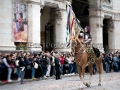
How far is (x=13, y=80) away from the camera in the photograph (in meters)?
19.7

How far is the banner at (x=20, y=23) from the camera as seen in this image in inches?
893

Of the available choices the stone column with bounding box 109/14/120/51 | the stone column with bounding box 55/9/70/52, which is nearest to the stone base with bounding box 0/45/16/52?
the stone column with bounding box 55/9/70/52

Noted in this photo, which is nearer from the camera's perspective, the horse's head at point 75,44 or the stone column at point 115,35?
the horse's head at point 75,44

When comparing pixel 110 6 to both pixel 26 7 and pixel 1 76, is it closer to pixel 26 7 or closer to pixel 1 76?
pixel 26 7

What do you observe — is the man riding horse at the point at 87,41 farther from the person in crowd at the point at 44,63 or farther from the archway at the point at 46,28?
the archway at the point at 46,28

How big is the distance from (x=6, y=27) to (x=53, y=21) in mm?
7948

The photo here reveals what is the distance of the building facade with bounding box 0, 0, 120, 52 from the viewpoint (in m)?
22.1

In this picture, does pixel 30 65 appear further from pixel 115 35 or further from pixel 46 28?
pixel 115 35

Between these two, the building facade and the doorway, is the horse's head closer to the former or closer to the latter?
the building facade

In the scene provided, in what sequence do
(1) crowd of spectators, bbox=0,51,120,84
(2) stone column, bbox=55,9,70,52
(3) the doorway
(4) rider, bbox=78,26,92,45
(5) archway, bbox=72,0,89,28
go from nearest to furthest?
(4) rider, bbox=78,26,92,45 < (1) crowd of spectators, bbox=0,51,120,84 < (2) stone column, bbox=55,9,70,52 < (5) archway, bbox=72,0,89,28 < (3) the doorway

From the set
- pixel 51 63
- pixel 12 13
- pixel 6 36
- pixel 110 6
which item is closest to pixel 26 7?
pixel 12 13

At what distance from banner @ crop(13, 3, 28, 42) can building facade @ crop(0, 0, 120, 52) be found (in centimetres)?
8

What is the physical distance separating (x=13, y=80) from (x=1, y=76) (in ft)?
3.54

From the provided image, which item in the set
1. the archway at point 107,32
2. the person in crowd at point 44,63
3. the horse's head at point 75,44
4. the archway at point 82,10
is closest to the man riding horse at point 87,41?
the horse's head at point 75,44
